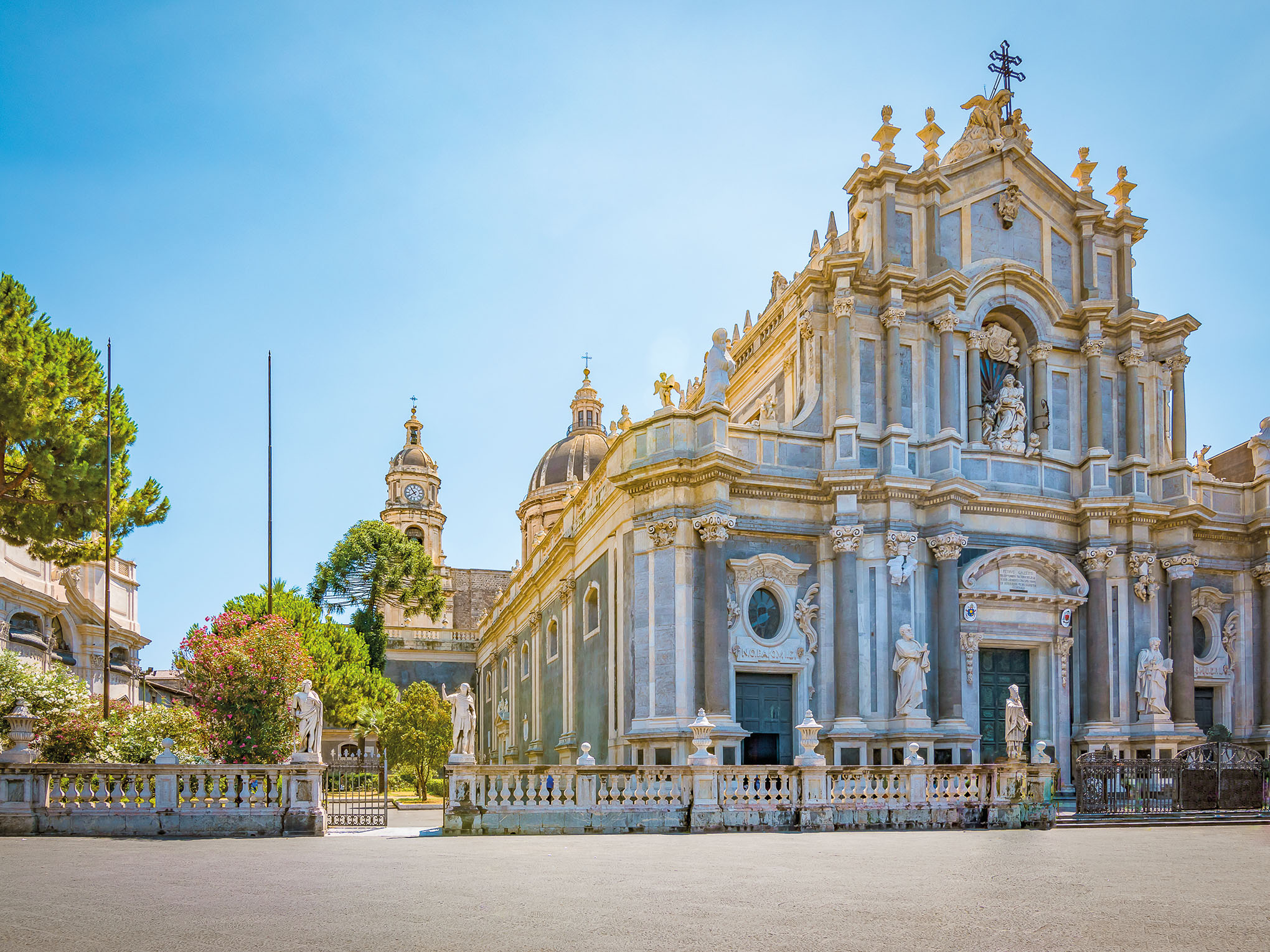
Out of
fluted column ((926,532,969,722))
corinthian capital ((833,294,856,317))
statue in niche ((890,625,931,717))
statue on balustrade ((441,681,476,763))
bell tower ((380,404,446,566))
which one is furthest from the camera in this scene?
bell tower ((380,404,446,566))

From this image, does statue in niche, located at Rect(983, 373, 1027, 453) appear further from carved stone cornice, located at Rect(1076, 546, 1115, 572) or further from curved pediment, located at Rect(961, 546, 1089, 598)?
carved stone cornice, located at Rect(1076, 546, 1115, 572)

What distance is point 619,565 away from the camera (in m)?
28.8

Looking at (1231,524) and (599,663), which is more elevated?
(1231,524)

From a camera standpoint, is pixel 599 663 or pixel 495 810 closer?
pixel 495 810

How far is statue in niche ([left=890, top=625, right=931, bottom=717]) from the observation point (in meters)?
27.4

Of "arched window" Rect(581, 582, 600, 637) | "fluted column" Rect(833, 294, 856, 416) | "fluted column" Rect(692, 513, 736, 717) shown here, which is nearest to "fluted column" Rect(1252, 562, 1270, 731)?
"fluted column" Rect(833, 294, 856, 416)

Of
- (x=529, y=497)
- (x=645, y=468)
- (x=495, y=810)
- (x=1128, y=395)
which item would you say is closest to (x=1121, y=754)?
(x=1128, y=395)

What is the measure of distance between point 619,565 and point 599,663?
12.8 feet

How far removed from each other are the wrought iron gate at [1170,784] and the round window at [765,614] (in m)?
7.35

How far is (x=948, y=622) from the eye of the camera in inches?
1117

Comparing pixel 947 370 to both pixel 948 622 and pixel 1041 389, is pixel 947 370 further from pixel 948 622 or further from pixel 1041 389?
pixel 948 622

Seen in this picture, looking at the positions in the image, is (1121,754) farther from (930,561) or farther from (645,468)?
(645,468)

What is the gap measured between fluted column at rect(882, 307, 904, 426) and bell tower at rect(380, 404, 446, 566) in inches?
2047

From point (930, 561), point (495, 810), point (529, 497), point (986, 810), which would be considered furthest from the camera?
point (529, 497)
